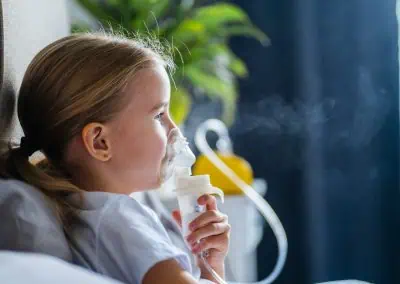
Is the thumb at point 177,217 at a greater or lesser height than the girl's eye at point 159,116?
lesser

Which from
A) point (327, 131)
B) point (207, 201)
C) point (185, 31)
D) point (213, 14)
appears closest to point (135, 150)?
point (207, 201)

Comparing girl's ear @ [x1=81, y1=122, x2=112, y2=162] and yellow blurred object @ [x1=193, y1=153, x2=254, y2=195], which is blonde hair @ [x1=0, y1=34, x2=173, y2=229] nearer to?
girl's ear @ [x1=81, y1=122, x2=112, y2=162]

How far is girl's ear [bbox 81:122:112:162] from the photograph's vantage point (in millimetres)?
897

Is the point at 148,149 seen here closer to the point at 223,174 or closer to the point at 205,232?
the point at 205,232

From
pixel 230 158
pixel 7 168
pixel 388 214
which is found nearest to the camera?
pixel 7 168

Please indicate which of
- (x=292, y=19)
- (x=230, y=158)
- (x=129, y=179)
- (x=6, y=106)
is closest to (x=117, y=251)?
(x=129, y=179)

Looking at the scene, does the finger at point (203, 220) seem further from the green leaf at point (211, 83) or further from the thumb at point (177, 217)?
the green leaf at point (211, 83)

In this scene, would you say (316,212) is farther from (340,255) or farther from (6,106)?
(6,106)

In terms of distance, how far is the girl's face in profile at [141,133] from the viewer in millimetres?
909

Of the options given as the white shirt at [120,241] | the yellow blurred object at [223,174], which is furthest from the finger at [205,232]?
the yellow blurred object at [223,174]

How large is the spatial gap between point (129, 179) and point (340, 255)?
6.13ft

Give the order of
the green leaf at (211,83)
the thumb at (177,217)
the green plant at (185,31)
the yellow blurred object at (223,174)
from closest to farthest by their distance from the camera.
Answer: the thumb at (177,217) < the yellow blurred object at (223,174) < the green plant at (185,31) < the green leaf at (211,83)

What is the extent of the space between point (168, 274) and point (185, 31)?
5.59 feet

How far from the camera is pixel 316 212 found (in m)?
2.71
